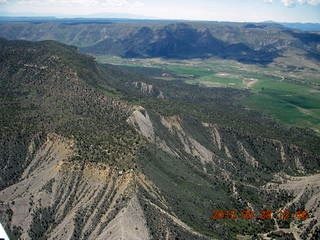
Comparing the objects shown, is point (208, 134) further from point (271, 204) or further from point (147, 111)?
point (271, 204)

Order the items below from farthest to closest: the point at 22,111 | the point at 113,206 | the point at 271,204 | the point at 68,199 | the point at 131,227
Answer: the point at 22,111
the point at 271,204
the point at 68,199
the point at 113,206
the point at 131,227

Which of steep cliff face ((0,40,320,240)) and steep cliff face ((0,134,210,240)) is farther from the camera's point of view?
steep cliff face ((0,40,320,240))

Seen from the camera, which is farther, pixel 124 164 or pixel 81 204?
pixel 124 164

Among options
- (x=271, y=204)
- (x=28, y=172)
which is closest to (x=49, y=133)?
(x=28, y=172)

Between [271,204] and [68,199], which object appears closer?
[68,199]

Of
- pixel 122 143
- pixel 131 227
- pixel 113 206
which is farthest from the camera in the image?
pixel 122 143

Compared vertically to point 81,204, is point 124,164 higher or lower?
higher

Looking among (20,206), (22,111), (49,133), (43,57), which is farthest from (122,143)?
(43,57)

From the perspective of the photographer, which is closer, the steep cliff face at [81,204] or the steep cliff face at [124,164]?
the steep cliff face at [81,204]

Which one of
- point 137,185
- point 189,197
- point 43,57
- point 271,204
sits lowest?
point 271,204

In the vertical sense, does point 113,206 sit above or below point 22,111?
below
